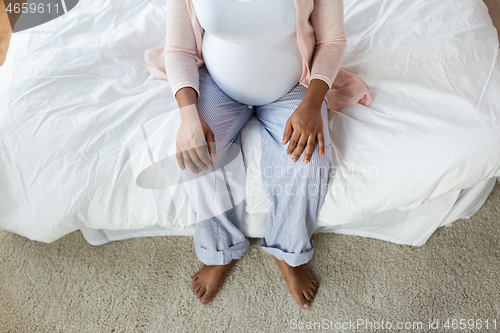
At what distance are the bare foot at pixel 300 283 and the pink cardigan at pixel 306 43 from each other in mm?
528

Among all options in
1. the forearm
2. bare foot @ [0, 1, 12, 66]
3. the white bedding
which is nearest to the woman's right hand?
the white bedding

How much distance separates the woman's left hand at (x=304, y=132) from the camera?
0.77 metres

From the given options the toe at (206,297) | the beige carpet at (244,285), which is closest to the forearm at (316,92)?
the beige carpet at (244,285)

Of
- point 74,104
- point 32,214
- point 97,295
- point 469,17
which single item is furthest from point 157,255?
point 469,17

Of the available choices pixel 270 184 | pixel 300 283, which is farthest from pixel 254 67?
pixel 300 283

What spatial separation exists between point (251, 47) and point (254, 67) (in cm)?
5

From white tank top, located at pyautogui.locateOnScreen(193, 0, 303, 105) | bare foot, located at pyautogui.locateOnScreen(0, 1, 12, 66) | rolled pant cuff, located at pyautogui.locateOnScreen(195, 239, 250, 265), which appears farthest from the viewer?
bare foot, located at pyautogui.locateOnScreen(0, 1, 12, 66)

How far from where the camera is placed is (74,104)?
35.5 inches

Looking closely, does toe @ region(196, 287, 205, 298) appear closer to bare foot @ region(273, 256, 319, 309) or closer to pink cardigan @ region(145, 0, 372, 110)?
bare foot @ region(273, 256, 319, 309)

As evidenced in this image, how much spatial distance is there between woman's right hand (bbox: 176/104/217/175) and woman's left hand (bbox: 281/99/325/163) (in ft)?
0.61

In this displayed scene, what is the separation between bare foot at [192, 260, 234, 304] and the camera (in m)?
0.99

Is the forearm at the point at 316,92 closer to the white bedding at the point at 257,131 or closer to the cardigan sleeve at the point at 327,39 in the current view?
the cardigan sleeve at the point at 327,39

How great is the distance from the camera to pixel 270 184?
0.84m

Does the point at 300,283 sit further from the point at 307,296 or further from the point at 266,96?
the point at 266,96
